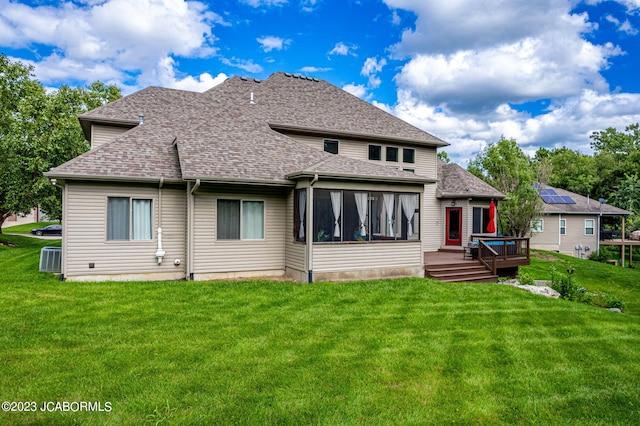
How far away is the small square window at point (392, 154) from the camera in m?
17.8

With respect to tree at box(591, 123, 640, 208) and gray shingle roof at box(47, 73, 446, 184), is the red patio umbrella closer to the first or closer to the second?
gray shingle roof at box(47, 73, 446, 184)

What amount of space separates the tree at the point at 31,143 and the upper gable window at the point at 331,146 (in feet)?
46.7

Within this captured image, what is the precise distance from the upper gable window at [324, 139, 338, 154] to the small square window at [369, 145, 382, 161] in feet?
5.73

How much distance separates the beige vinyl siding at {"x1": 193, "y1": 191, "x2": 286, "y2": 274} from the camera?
35.4 ft

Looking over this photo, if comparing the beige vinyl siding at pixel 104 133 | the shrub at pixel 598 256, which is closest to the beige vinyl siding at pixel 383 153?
the beige vinyl siding at pixel 104 133

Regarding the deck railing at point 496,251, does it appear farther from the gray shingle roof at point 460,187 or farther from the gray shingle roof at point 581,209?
the gray shingle roof at point 581,209

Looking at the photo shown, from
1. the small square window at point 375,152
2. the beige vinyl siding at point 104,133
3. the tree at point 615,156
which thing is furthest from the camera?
Answer: the tree at point 615,156

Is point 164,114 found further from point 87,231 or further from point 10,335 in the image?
point 10,335

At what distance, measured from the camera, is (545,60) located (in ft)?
60.6

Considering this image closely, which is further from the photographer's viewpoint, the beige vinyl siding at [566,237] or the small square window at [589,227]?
Answer: the small square window at [589,227]

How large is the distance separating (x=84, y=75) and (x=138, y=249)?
24.7m

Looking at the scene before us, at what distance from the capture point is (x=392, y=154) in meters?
17.9

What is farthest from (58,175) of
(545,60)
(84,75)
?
(84,75)

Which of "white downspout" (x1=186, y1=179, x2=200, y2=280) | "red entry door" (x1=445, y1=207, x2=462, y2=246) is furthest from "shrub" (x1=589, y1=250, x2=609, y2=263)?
"white downspout" (x1=186, y1=179, x2=200, y2=280)
